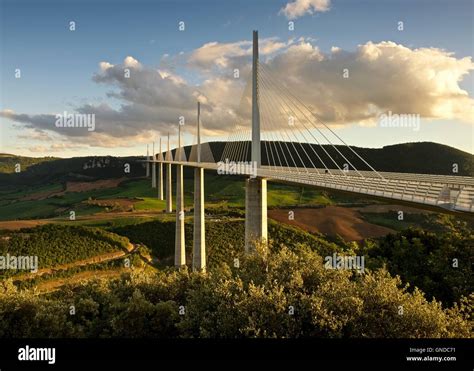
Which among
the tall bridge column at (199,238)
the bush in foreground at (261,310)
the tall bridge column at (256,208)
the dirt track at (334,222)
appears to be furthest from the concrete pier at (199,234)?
the bush in foreground at (261,310)

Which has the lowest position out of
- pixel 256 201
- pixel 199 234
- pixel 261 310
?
pixel 199 234

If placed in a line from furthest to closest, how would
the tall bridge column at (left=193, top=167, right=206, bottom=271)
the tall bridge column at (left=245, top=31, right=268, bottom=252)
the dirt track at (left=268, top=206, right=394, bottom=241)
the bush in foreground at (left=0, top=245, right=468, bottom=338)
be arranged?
the dirt track at (left=268, top=206, right=394, bottom=241)
the tall bridge column at (left=193, top=167, right=206, bottom=271)
the tall bridge column at (left=245, top=31, right=268, bottom=252)
the bush in foreground at (left=0, top=245, right=468, bottom=338)

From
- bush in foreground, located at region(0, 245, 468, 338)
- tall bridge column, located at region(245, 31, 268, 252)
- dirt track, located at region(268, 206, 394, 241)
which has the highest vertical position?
tall bridge column, located at region(245, 31, 268, 252)

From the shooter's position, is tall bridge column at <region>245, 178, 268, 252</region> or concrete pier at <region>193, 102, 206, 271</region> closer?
tall bridge column at <region>245, 178, 268, 252</region>

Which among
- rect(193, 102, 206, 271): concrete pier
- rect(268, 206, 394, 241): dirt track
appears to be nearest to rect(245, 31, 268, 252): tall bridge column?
rect(193, 102, 206, 271): concrete pier

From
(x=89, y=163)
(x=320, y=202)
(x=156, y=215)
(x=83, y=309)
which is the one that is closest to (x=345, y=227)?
(x=320, y=202)

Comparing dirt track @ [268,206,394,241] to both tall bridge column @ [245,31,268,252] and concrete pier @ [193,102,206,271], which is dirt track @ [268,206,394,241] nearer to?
concrete pier @ [193,102,206,271]

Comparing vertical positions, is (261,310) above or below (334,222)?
above

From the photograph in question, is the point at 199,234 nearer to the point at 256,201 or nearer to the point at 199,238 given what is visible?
the point at 199,238

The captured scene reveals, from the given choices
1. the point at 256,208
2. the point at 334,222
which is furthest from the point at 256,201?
the point at 334,222
